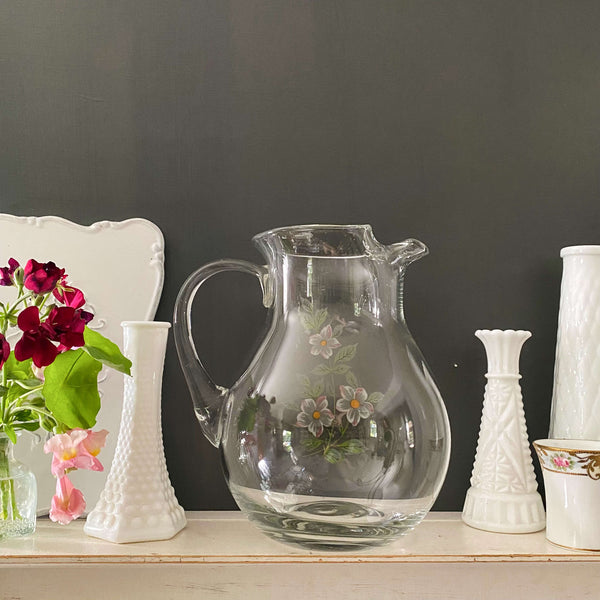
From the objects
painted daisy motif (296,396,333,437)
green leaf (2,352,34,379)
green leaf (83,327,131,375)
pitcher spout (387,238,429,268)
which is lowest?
painted daisy motif (296,396,333,437)

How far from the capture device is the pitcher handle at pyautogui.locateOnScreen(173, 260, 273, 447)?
0.74 m

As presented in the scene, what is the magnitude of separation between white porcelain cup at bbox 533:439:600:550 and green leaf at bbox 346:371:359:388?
22cm

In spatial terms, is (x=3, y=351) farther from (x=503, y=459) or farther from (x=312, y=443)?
(x=503, y=459)

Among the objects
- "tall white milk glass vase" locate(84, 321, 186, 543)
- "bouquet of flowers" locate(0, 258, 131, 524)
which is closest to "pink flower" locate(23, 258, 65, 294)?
"bouquet of flowers" locate(0, 258, 131, 524)

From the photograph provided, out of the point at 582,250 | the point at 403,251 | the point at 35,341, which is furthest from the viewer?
the point at 582,250

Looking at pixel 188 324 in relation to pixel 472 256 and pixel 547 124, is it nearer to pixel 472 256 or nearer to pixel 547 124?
pixel 472 256

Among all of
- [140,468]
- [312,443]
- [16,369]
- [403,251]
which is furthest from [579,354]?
[16,369]

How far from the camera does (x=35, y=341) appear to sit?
64 centimetres

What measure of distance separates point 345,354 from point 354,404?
5 centimetres

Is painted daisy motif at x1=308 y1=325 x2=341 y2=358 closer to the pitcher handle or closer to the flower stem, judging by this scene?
the pitcher handle

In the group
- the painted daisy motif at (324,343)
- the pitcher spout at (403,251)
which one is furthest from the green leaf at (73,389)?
the pitcher spout at (403,251)

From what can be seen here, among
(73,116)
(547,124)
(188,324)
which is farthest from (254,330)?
(547,124)

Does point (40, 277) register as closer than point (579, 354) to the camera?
Yes

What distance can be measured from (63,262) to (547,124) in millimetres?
668
